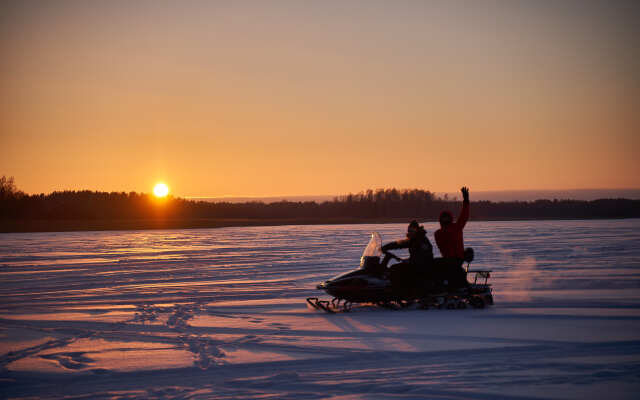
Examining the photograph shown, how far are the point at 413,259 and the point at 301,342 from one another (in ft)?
9.22

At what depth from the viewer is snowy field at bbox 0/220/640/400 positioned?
5.05m

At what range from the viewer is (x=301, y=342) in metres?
6.84

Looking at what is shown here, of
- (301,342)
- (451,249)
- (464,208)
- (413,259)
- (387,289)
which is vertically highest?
Answer: (464,208)

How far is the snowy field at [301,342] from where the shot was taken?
5.05m

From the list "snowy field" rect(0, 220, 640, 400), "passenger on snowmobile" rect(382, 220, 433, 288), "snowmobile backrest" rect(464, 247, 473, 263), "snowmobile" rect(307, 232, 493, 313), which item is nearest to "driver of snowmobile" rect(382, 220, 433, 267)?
"passenger on snowmobile" rect(382, 220, 433, 288)

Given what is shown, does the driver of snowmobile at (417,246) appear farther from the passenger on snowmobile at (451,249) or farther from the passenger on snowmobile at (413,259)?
the passenger on snowmobile at (451,249)

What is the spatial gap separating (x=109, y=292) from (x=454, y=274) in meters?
7.00

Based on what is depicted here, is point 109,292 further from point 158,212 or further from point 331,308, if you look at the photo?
point 158,212

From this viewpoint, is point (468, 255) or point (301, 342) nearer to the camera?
point (301, 342)

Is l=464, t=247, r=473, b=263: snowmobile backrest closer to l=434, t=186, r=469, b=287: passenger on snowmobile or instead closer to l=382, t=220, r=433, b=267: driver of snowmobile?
l=434, t=186, r=469, b=287: passenger on snowmobile

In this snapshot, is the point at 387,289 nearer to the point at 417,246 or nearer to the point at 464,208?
the point at 417,246

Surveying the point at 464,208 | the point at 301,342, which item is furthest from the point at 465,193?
the point at 301,342

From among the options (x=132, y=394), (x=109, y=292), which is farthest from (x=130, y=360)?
A: (x=109, y=292)

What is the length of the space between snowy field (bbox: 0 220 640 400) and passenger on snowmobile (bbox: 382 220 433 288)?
572 millimetres
